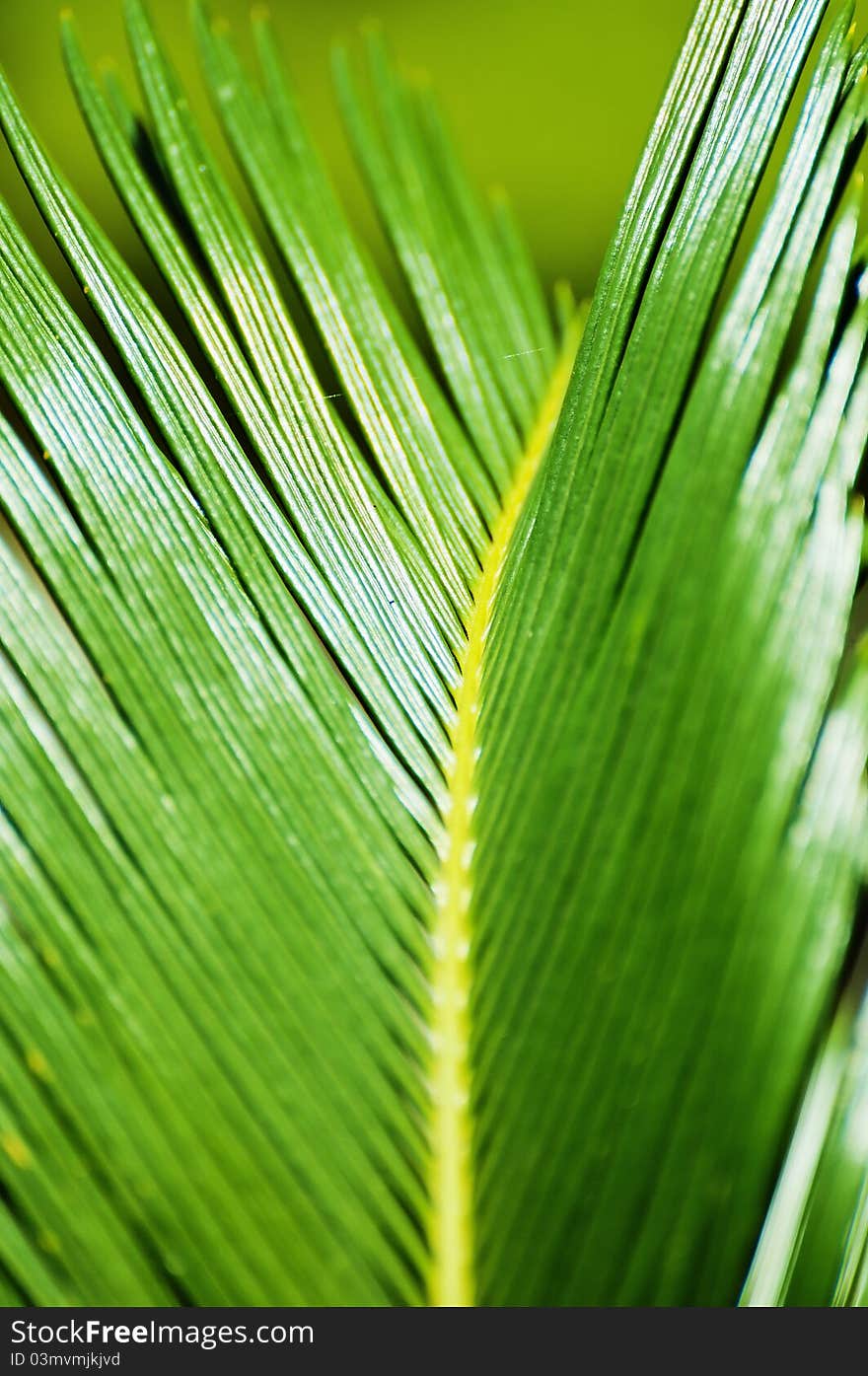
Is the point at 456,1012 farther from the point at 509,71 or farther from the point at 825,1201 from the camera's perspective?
the point at 509,71

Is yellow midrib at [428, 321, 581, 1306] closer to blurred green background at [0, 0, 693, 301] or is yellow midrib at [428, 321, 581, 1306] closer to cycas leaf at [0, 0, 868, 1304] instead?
cycas leaf at [0, 0, 868, 1304]

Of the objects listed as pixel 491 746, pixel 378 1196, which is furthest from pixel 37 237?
pixel 378 1196

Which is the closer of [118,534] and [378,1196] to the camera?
[378,1196]

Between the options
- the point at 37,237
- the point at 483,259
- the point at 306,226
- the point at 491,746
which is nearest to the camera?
the point at 491,746

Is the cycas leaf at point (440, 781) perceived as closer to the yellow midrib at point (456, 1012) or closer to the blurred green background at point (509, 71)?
the yellow midrib at point (456, 1012)

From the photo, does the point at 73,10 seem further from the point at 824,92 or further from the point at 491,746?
the point at 491,746

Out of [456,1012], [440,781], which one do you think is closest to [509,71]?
[440,781]

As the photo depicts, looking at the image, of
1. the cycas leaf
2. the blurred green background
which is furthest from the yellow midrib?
the blurred green background

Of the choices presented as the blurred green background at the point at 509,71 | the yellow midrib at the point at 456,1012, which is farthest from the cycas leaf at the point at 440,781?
the blurred green background at the point at 509,71
